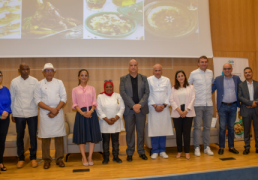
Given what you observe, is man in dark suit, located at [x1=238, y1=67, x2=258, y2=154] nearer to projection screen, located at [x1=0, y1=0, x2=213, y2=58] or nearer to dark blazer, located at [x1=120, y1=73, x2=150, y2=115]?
projection screen, located at [x1=0, y1=0, x2=213, y2=58]

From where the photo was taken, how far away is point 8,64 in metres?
4.83

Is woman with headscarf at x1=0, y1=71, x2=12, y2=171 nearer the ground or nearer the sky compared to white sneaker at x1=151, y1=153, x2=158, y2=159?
nearer the sky

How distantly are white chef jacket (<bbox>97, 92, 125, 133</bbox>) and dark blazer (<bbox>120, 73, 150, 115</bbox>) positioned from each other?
121 mm

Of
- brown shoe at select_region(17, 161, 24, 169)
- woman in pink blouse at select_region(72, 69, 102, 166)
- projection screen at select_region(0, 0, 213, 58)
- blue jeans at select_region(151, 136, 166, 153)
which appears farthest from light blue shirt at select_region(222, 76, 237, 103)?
brown shoe at select_region(17, 161, 24, 169)

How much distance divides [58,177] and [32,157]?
81 cm

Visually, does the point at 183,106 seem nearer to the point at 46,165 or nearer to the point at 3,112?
the point at 46,165

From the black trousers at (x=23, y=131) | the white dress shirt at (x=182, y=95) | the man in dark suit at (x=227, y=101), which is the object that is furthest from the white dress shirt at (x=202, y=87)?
the black trousers at (x=23, y=131)

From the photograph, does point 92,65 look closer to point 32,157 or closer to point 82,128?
point 82,128

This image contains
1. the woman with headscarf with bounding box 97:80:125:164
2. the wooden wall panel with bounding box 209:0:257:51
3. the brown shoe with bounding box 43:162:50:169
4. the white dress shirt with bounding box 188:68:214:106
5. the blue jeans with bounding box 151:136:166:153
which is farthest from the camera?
the wooden wall panel with bounding box 209:0:257:51

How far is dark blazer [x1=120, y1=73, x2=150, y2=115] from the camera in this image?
12.2ft

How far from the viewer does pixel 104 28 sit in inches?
193

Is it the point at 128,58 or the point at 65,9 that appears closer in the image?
the point at 65,9

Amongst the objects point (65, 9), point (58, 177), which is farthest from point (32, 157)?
point (65, 9)

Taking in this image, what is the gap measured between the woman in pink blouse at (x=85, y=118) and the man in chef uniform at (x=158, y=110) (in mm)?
975
